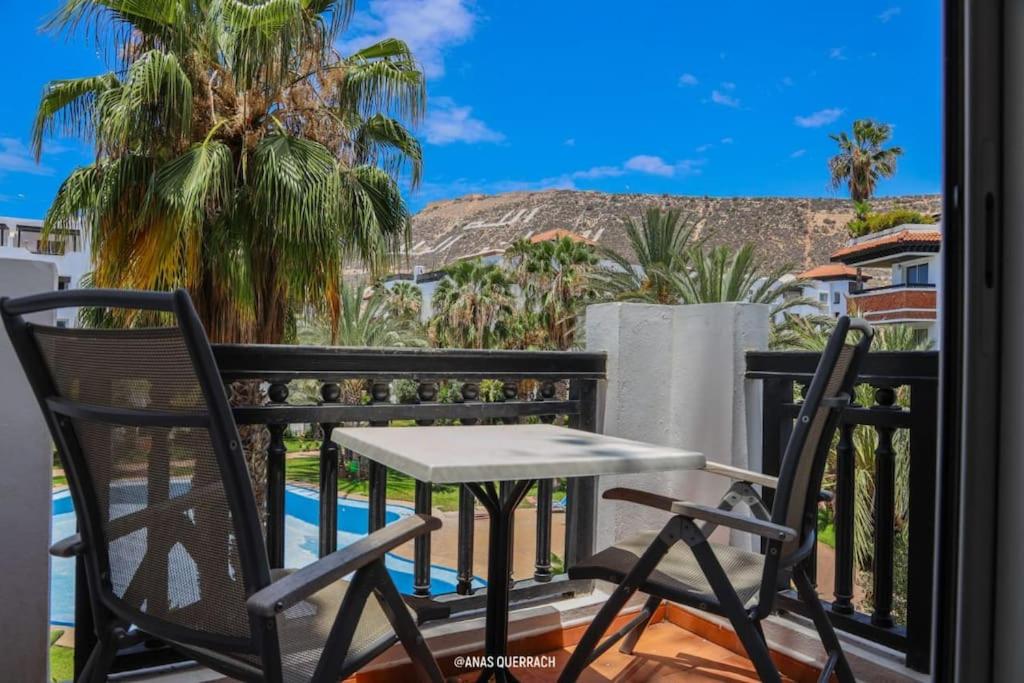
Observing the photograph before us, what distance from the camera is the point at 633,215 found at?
44469 millimetres

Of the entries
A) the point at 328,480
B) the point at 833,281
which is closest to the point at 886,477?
the point at 328,480

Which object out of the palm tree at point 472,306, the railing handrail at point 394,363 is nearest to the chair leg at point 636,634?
the railing handrail at point 394,363

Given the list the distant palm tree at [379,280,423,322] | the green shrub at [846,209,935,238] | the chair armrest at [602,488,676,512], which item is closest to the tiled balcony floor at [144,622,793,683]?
the chair armrest at [602,488,676,512]

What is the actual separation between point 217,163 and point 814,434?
31.8 feet

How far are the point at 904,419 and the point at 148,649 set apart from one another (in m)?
2.38

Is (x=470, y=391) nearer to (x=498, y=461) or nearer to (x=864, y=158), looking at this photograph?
(x=498, y=461)

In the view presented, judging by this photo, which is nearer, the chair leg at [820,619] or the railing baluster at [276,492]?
the chair leg at [820,619]

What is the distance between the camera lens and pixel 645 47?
69.8m

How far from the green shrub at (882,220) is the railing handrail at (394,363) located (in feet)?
117

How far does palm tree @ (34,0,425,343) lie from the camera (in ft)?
32.0

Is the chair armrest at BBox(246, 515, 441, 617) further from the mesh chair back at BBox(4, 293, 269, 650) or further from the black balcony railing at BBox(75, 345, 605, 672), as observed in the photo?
the black balcony railing at BBox(75, 345, 605, 672)

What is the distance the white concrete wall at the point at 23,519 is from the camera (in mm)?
1752

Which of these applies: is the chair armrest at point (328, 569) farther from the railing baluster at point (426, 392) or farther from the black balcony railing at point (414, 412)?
the railing baluster at point (426, 392)

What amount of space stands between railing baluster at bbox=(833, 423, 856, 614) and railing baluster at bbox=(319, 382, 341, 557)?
170 cm
